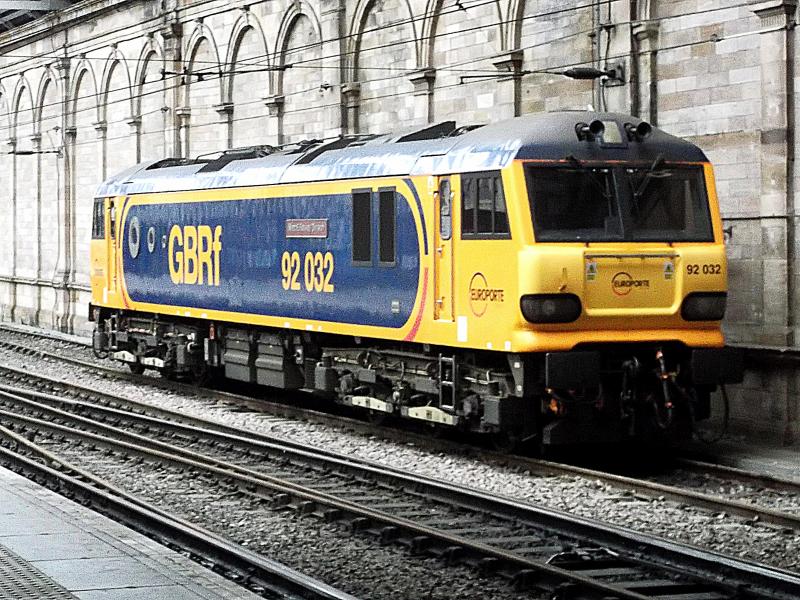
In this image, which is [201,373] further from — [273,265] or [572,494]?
[572,494]

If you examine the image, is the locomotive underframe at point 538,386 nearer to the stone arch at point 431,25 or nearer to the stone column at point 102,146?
the stone arch at point 431,25

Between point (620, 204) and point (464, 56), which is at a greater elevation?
point (464, 56)

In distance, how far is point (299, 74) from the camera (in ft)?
105

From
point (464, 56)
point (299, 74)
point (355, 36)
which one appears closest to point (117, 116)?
point (299, 74)

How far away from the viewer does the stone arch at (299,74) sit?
3136 cm

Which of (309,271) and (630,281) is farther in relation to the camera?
(309,271)

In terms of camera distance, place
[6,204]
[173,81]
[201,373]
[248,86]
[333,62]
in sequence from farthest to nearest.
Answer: [6,204] < [173,81] < [248,86] < [333,62] < [201,373]

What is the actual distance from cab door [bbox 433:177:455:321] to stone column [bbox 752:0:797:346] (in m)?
4.25

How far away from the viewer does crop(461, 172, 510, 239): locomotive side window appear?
1630 cm

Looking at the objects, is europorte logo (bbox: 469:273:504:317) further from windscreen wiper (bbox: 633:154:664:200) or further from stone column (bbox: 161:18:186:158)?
stone column (bbox: 161:18:186:158)

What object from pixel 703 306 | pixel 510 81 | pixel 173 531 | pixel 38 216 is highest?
pixel 510 81

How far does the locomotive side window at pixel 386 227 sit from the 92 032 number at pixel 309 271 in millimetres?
1425

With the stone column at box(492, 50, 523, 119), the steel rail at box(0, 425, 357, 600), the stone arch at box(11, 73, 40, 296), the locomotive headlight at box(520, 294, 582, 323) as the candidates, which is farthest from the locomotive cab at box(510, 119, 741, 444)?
the stone arch at box(11, 73, 40, 296)

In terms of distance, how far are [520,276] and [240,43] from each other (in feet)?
66.5
